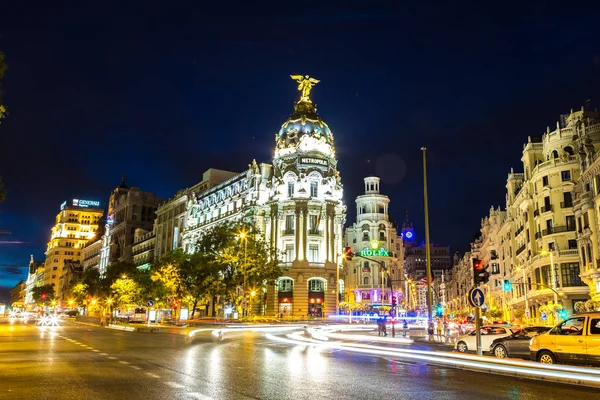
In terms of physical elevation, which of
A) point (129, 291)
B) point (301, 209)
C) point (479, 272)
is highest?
point (301, 209)

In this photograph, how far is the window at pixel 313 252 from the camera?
80688 millimetres

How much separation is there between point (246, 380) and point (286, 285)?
221 ft

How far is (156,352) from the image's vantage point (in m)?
21.2

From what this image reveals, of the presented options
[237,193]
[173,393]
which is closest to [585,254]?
[173,393]

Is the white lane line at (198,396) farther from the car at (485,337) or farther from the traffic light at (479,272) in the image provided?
the car at (485,337)

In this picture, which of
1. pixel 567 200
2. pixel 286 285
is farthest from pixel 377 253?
pixel 567 200

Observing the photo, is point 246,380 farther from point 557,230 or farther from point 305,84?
point 305,84

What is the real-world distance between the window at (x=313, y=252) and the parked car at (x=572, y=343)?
208 ft

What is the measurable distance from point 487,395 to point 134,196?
149m

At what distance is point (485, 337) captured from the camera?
2200 centimetres

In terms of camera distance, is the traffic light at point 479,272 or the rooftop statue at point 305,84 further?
the rooftop statue at point 305,84

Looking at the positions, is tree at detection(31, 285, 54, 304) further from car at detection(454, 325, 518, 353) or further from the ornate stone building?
car at detection(454, 325, 518, 353)

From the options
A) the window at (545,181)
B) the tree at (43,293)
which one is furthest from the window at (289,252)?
the tree at (43,293)

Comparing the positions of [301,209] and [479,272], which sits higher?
[301,209]
